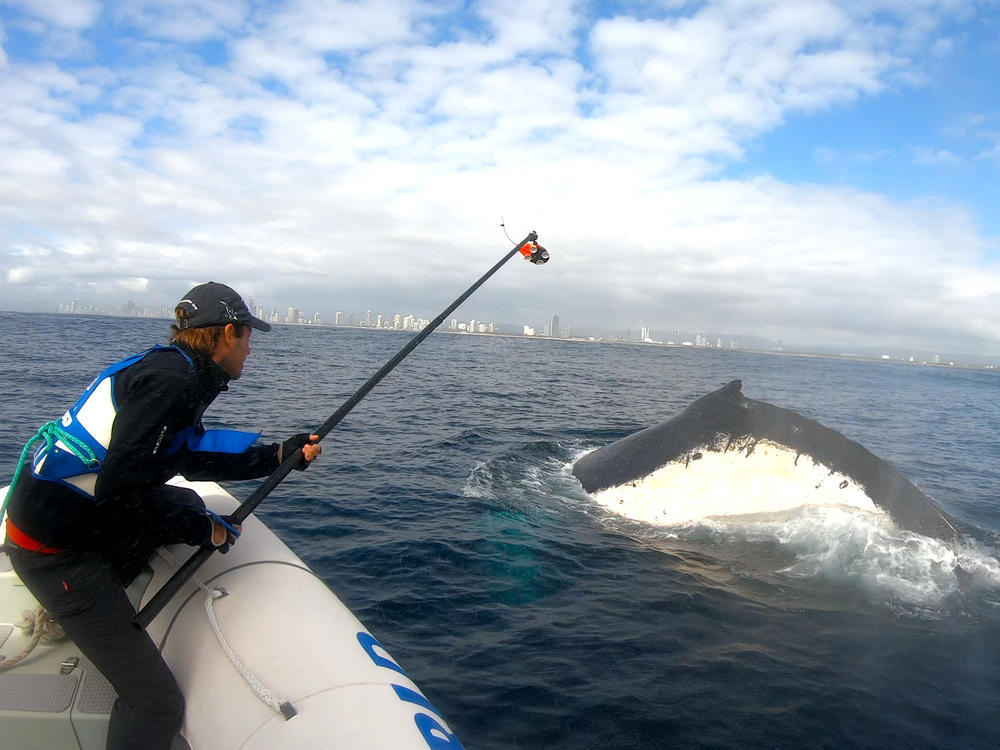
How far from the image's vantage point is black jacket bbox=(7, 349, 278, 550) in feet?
8.76

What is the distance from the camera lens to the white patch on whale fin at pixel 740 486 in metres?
8.65

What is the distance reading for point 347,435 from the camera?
593 inches

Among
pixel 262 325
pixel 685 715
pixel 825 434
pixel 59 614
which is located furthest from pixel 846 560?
pixel 59 614

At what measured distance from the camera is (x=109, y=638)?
2887 mm

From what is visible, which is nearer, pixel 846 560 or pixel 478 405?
pixel 846 560

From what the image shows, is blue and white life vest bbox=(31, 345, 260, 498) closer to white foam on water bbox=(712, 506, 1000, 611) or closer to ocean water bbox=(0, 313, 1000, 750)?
ocean water bbox=(0, 313, 1000, 750)

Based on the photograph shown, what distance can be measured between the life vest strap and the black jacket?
0.13 feet

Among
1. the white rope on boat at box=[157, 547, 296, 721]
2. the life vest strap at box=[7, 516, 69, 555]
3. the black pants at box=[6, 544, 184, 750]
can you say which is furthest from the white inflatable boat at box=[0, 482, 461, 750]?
the life vest strap at box=[7, 516, 69, 555]

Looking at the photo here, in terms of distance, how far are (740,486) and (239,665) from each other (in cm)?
748

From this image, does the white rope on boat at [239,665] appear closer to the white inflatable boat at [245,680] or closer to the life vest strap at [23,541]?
the white inflatable boat at [245,680]

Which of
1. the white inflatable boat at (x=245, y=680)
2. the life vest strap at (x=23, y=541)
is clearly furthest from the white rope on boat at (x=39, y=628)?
the life vest strap at (x=23, y=541)

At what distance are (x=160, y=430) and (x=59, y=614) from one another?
996mm

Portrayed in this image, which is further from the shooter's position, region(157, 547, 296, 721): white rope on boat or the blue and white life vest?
region(157, 547, 296, 721): white rope on boat

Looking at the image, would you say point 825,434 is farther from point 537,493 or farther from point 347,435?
point 347,435
